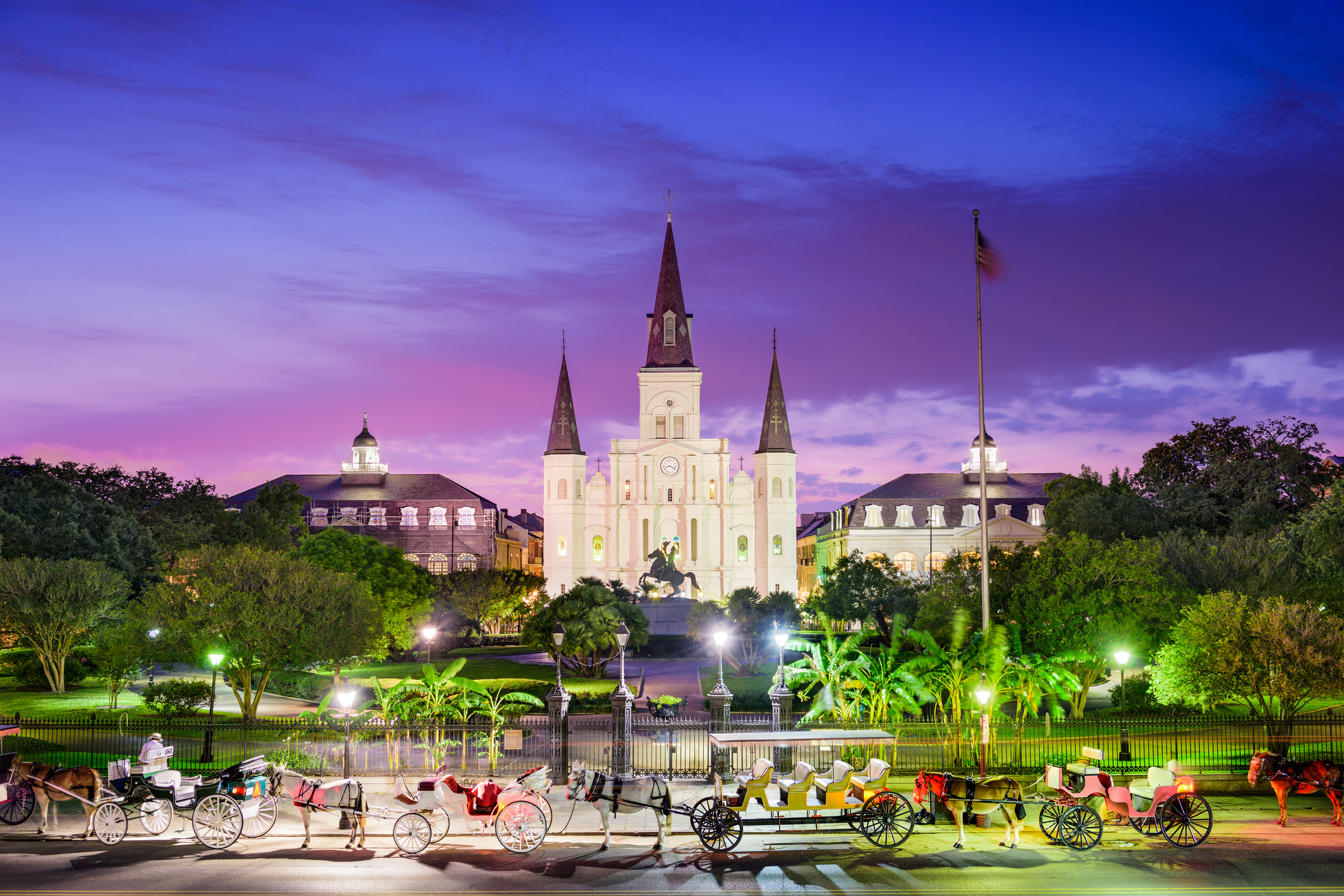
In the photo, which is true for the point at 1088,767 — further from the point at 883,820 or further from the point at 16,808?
the point at 16,808

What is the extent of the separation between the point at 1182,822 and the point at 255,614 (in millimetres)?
23250

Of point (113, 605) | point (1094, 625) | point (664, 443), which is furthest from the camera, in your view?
point (664, 443)

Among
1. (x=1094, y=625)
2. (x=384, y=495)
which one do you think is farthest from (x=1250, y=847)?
(x=384, y=495)

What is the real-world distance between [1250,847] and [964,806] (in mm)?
4135

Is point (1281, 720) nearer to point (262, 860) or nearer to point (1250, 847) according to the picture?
point (1250, 847)

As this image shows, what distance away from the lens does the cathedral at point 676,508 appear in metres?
91.9

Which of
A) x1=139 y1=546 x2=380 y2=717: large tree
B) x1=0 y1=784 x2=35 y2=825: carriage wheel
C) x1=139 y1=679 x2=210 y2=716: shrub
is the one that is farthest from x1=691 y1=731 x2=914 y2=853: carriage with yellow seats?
x1=139 y1=679 x2=210 y2=716: shrub

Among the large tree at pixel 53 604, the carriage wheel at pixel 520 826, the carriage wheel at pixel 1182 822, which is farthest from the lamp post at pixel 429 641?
the carriage wheel at pixel 1182 822

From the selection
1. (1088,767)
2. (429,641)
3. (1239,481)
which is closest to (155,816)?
(1088,767)

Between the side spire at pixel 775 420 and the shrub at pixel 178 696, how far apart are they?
2606 inches

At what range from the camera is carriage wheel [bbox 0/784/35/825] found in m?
16.4

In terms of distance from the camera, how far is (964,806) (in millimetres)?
15750

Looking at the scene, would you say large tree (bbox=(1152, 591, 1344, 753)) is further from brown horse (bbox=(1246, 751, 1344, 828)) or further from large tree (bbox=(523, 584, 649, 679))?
large tree (bbox=(523, 584, 649, 679))

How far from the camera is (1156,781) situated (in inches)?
618
